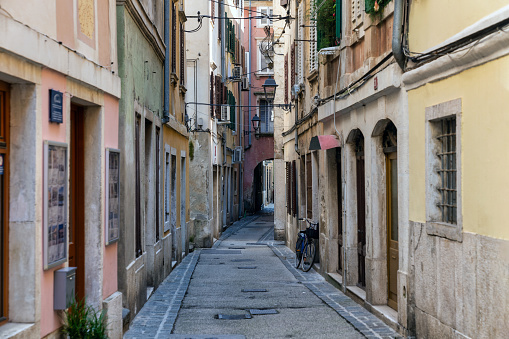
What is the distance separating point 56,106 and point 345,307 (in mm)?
6291

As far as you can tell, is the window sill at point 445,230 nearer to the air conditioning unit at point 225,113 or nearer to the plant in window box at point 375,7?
the plant in window box at point 375,7

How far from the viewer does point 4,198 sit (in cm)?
568

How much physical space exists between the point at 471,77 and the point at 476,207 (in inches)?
47.2

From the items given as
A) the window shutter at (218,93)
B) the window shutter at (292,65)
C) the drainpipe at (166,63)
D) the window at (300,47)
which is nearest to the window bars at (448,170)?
the drainpipe at (166,63)

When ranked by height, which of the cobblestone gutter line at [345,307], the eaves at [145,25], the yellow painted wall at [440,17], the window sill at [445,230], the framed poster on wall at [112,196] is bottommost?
the cobblestone gutter line at [345,307]

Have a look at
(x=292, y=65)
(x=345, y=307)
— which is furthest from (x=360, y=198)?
(x=292, y=65)

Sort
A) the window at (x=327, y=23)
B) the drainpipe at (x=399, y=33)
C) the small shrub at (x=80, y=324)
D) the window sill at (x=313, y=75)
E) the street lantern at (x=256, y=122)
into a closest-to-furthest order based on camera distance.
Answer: the small shrub at (x=80, y=324) < the drainpipe at (x=399, y=33) < the window at (x=327, y=23) < the window sill at (x=313, y=75) < the street lantern at (x=256, y=122)

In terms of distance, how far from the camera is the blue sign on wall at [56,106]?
625 cm

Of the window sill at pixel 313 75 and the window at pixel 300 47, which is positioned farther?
the window at pixel 300 47

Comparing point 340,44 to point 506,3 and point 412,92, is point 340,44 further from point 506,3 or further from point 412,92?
point 506,3

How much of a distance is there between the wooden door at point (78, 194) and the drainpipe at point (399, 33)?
3.78m

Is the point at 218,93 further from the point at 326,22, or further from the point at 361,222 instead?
the point at 361,222

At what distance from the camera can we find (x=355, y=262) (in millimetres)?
12266

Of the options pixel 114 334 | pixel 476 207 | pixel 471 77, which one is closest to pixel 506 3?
pixel 471 77
